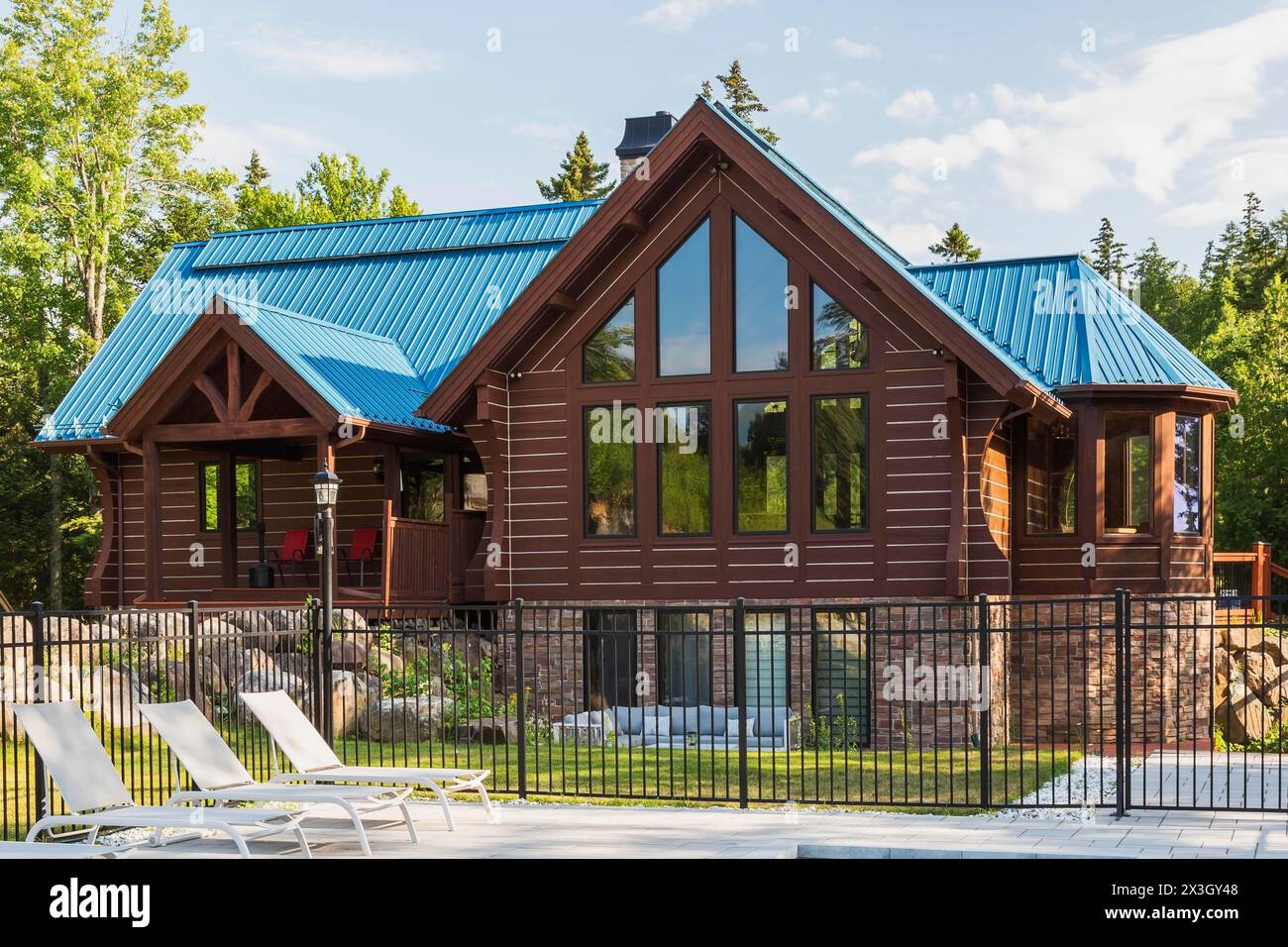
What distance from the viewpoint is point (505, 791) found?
14.2m

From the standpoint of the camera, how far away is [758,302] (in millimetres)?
21422

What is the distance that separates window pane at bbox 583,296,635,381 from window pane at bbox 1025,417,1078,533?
6305 mm

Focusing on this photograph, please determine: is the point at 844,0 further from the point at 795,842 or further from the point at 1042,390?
the point at 795,842

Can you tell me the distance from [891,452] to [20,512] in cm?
3135

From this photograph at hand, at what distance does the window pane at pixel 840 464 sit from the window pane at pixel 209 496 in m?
11.2

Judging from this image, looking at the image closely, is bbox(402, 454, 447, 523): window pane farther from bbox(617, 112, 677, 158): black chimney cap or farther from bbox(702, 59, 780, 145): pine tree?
bbox(702, 59, 780, 145): pine tree

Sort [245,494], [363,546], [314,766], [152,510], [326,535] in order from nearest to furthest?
[314,766], [326,535], [152,510], [363,546], [245,494]

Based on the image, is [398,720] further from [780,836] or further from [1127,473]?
[1127,473]

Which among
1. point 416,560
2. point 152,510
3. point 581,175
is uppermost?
point 581,175

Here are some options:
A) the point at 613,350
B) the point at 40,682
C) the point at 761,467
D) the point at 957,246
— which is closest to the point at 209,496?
the point at 613,350

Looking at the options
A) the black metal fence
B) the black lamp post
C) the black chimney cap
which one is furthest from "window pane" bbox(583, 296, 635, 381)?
the black chimney cap

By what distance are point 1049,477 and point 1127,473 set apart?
1.33 metres

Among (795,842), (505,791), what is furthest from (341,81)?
(795,842)

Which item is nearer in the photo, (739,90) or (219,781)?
(219,781)
